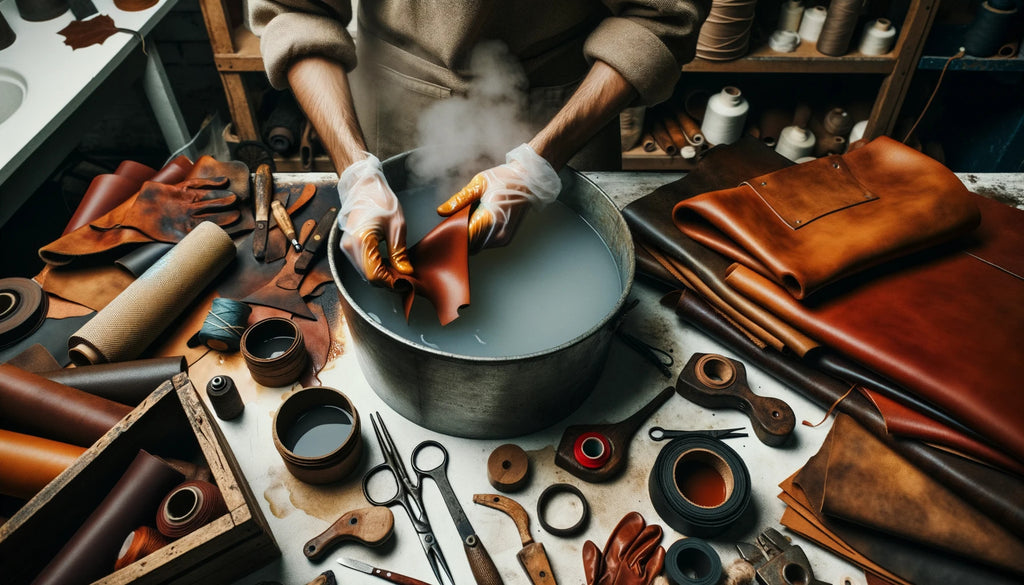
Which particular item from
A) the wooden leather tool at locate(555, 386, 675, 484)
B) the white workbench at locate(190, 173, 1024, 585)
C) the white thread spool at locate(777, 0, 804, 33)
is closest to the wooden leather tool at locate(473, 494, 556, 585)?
the white workbench at locate(190, 173, 1024, 585)

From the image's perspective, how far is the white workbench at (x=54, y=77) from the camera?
1867 mm

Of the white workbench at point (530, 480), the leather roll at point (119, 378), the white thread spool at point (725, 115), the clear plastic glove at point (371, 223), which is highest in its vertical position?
the clear plastic glove at point (371, 223)

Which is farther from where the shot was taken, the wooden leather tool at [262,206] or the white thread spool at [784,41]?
the white thread spool at [784,41]

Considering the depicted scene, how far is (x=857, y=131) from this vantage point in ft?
10.2

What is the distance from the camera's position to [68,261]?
1526 mm

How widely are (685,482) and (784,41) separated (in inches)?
93.3

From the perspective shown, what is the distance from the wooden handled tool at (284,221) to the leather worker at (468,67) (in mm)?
263

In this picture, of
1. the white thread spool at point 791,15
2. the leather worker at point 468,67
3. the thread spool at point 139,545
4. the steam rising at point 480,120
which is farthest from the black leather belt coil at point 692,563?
the white thread spool at point 791,15

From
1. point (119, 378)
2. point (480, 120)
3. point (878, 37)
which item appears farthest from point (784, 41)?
point (119, 378)

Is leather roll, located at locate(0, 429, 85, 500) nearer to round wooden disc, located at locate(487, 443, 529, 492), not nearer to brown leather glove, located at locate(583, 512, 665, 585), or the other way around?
round wooden disc, located at locate(487, 443, 529, 492)

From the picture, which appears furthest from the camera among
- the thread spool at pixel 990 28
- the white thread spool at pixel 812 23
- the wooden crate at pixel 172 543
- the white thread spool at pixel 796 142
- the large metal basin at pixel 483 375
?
the white thread spool at pixel 796 142

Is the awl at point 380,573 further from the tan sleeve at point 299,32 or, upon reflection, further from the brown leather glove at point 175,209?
the tan sleeve at point 299,32

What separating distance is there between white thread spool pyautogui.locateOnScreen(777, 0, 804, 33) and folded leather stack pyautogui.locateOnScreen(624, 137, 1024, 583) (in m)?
1.57

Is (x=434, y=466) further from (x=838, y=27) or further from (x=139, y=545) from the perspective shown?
(x=838, y=27)
